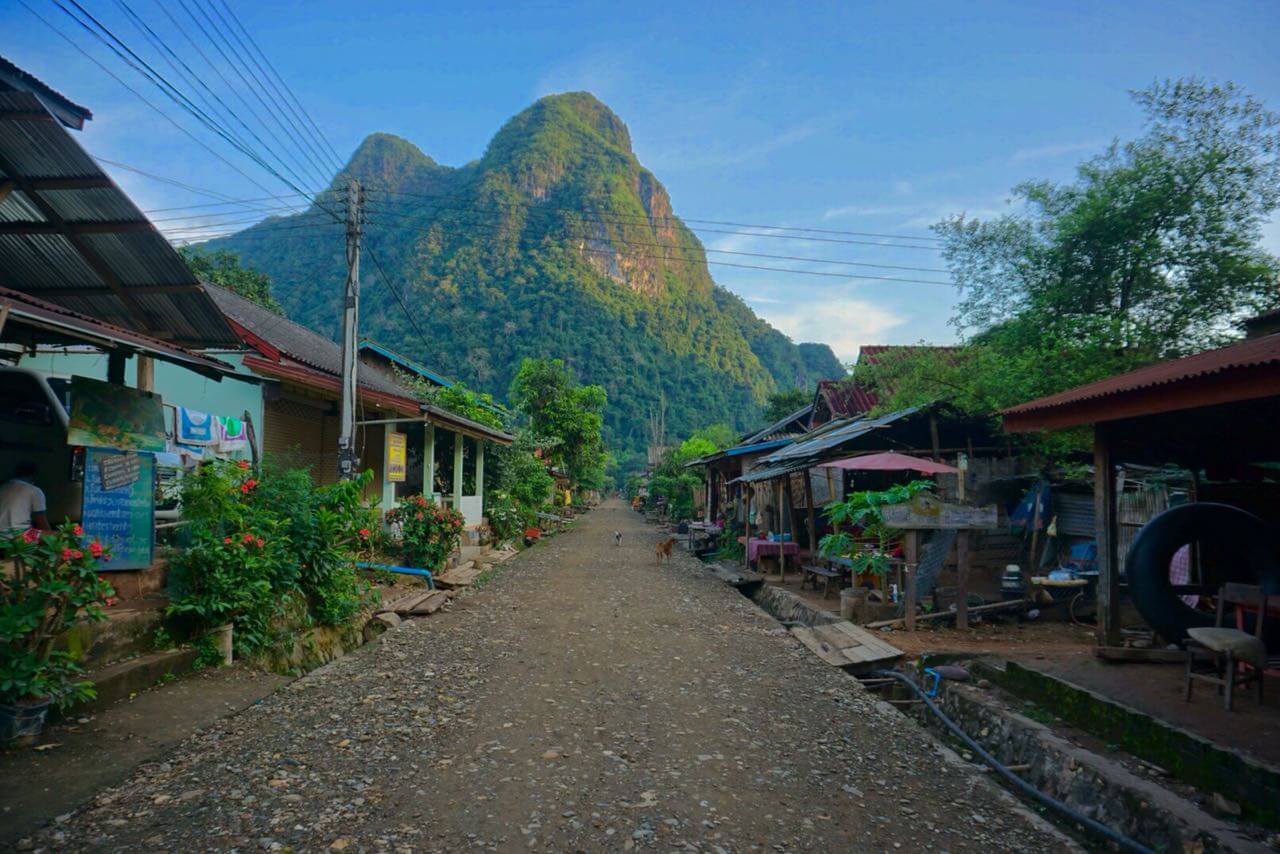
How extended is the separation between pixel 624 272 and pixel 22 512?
260 feet

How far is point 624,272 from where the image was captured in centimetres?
8194

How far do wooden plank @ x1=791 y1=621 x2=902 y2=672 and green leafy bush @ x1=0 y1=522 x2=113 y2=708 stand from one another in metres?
6.67

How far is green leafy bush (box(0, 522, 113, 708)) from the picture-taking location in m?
3.85

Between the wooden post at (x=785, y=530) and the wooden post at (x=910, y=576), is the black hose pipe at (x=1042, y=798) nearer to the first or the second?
the wooden post at (x=910, y=576)

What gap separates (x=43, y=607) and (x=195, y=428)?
5.05 metres


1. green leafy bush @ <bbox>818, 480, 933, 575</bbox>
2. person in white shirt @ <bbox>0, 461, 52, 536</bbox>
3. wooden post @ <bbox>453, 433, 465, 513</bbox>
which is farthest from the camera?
wooden post @ <bbox>453, 433, 465, 513</bbox>

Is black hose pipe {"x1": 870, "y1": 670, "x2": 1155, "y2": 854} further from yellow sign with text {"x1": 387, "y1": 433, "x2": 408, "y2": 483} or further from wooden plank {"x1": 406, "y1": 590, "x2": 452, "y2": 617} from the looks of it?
yellow sign with text {"x1": 387, "y1": 433, "x2": 408, "y2": 483}

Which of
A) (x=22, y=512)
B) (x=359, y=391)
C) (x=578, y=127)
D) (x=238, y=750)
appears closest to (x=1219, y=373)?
(x=238, y=750)

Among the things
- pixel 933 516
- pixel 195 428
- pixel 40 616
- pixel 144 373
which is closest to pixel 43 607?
pixel 40 616

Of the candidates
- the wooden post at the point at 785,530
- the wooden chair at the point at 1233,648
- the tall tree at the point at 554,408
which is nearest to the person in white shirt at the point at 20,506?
the wooden chair at the point at 1233,648

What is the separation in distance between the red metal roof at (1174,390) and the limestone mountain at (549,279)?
3989 cm

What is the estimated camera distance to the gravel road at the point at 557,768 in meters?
3.39

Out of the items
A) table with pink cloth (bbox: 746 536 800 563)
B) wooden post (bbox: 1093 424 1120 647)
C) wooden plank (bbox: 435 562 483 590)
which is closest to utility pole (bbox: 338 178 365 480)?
wooden plank (bbox: 435 562 483 590)

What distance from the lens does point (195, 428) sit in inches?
334
